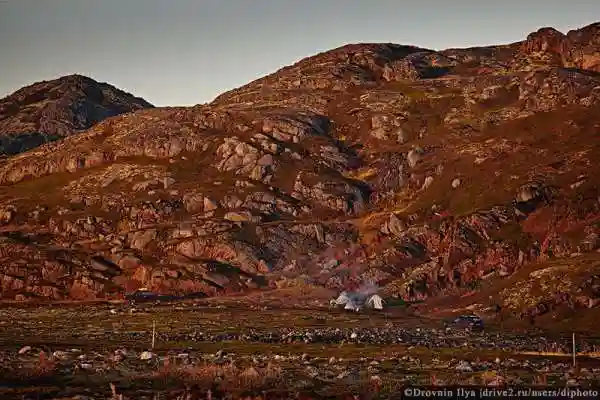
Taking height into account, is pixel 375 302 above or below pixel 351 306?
above

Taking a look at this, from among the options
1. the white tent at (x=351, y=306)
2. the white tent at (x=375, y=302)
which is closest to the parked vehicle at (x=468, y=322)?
the white tent at (x=375, y=302)

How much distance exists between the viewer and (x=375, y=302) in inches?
5335

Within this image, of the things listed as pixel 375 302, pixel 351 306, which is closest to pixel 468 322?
pixel 375 302

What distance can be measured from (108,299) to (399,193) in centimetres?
8067

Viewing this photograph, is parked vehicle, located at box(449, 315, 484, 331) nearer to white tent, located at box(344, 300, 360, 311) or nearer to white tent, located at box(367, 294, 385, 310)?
white tent, located at box(367, 294, 385, 310)

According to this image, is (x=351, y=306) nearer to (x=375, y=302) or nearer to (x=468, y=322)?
(x=375, y=302)

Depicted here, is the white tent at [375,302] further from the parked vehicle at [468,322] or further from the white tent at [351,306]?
the parked vehicle at [468,322]

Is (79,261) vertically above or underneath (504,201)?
underneath

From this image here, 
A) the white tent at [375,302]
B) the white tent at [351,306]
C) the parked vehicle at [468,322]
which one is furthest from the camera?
the white tent at [375,302]

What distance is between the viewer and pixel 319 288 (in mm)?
156625

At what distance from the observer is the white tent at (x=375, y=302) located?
134 metres

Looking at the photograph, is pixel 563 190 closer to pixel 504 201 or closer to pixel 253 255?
pixel 504 201

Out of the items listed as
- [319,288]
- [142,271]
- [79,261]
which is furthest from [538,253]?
[79,261]

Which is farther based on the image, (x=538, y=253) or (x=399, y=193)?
(x=399, y=193)
